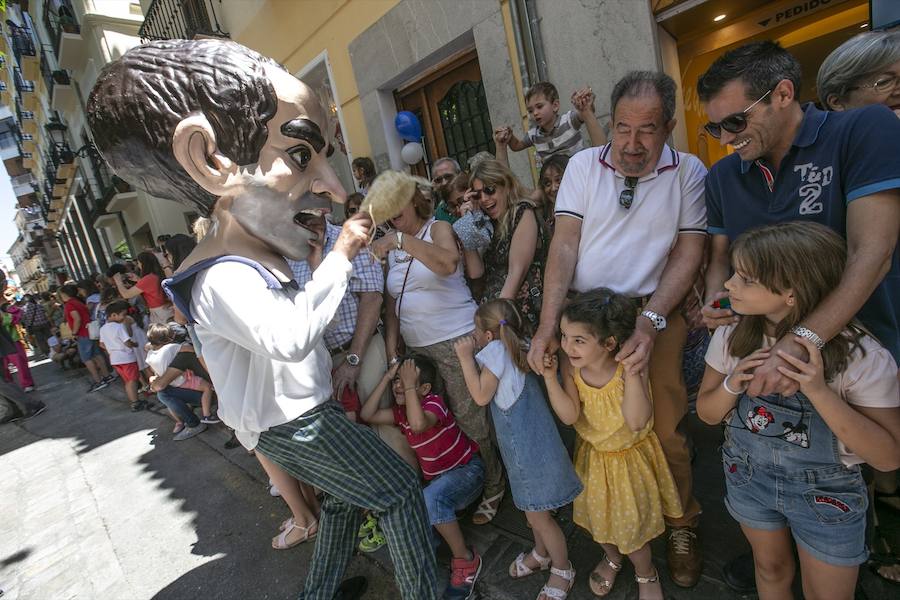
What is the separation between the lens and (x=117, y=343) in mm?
6078

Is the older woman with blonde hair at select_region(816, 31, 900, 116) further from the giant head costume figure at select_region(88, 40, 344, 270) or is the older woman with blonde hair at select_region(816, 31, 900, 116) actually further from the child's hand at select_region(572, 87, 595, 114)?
the giant head costume figure at select_region(88, 40, 344, 270)

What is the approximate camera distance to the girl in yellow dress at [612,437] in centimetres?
170

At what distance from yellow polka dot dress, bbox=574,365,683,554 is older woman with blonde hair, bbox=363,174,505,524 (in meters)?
0.72

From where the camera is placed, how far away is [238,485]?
11.5ft

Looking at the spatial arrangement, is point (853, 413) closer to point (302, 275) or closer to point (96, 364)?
point (302, 275)

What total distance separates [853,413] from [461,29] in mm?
4548

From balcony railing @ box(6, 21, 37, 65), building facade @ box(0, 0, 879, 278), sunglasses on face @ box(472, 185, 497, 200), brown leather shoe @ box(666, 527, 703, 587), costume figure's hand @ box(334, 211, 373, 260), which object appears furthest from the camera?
balcony railing @ box(6, 21, 37, 65)

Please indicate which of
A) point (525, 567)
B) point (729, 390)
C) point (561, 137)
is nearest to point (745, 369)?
point (729, 390)

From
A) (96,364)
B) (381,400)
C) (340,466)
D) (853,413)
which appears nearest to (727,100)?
(853,413)

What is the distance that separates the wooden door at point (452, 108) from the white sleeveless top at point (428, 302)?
3137 mm

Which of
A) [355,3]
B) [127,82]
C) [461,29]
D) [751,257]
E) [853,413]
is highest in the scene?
[355,3]

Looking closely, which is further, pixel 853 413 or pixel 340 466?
pixel 340 466

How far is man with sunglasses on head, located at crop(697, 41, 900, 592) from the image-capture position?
4.16ft

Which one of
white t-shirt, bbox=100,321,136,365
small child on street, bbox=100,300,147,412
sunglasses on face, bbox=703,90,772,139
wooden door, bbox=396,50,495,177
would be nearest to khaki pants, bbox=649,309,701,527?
sunglasses on face, bbox=703,90,772,139
